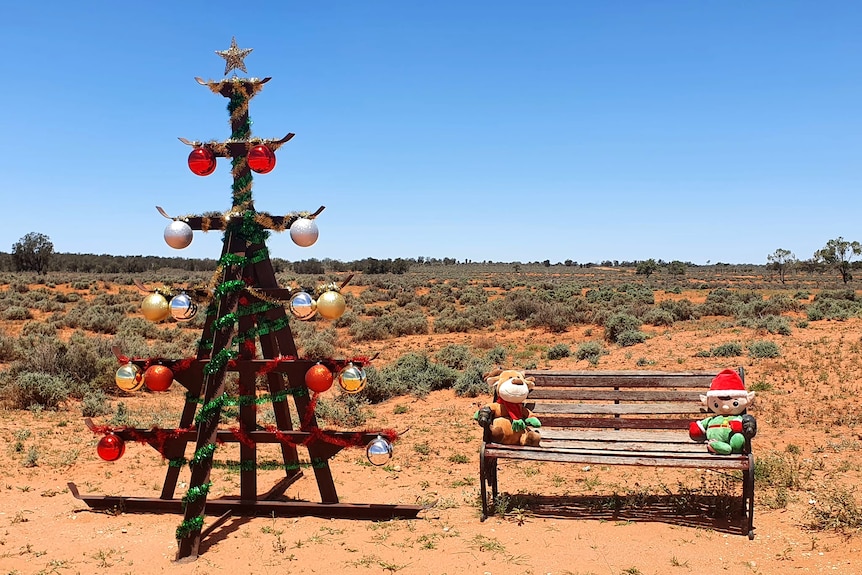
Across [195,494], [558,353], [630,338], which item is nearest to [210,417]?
[195,494]

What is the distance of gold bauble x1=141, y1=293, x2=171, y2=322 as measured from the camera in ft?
17.3

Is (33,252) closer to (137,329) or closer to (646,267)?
(137,329)

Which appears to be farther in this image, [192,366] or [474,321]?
[474,321]

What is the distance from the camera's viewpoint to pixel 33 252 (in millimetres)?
52844

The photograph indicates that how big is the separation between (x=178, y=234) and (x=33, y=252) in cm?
5720

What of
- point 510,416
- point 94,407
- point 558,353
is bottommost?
point 94,407

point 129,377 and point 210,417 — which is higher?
point 129,377

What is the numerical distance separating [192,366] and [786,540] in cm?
513

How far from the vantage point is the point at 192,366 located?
5477 millimetres

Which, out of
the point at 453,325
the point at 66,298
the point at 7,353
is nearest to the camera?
the point at 7,353

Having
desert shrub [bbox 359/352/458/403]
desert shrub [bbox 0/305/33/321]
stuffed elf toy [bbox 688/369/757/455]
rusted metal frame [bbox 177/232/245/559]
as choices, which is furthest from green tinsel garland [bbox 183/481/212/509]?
desert shrub [bbox 0/305/33/321]

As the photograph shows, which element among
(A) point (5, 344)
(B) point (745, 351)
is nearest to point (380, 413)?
(B) point (745, 351)

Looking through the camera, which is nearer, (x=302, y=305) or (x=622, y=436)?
(x=302, y=305)

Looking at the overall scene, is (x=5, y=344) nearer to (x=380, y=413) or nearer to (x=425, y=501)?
(x=380, y=413)
